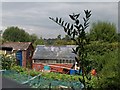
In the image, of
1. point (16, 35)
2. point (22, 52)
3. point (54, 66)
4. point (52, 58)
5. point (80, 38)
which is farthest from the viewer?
point (16, 35)

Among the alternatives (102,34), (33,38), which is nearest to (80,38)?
(102,34)

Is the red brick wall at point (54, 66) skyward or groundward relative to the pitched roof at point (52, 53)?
groundward

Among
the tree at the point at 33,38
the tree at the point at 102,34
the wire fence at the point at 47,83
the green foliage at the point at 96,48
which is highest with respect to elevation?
the tree at the point at 33,38

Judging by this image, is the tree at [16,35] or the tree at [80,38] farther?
the tree at [16,35]

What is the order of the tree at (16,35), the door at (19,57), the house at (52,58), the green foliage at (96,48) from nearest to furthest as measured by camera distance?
1. the green foliage at (96,48)
2. the house at (52,58)
3. the door at (19,57)
4. the tree at (16,35)

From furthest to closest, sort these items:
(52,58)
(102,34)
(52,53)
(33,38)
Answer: (33,38) < (52,53) < (52,58) < (102,34)

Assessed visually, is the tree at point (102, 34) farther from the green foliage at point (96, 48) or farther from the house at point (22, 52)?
the house at point (22, 52)

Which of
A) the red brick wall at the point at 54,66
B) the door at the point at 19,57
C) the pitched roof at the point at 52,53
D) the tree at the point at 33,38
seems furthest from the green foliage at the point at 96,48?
the tree at the point at 33,38

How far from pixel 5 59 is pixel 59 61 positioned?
4536 mm

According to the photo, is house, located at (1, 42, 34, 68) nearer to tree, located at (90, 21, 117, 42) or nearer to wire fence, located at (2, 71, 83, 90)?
tree, located at (90, 21, 117, 42)

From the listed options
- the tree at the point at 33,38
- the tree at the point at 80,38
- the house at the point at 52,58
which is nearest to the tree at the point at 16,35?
the tree at the point at 33,38

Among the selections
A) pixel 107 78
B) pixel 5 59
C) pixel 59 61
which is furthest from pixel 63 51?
pixel 107 78

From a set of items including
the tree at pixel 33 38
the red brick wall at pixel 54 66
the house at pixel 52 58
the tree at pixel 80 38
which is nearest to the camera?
the tree at pixel 80 38

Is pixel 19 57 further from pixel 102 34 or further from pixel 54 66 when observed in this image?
pixel 102 34
